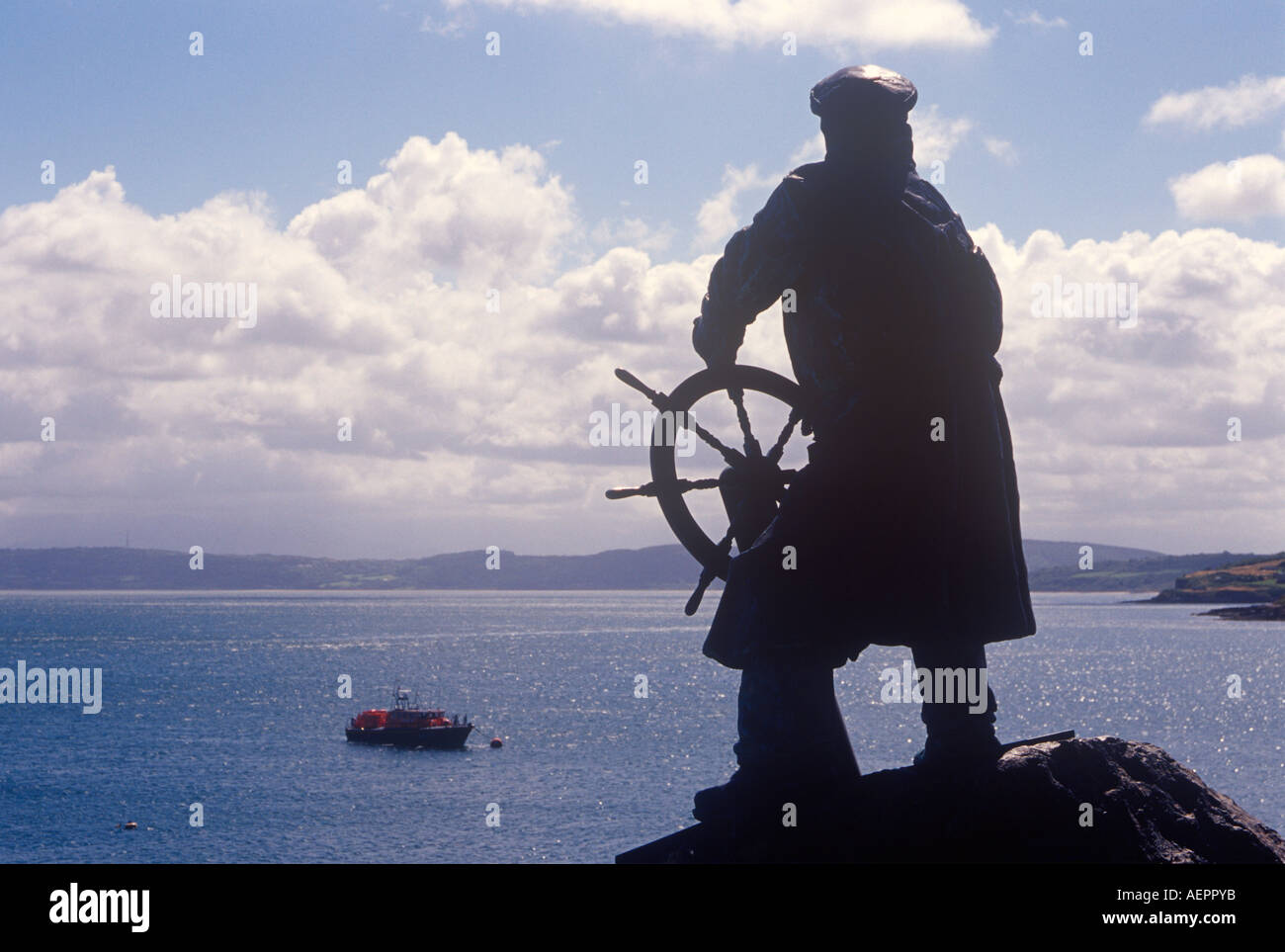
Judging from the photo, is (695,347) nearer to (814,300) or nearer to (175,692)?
(814,300)

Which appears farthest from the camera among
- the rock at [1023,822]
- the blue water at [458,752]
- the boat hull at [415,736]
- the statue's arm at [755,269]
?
the boat hull at [415,736]

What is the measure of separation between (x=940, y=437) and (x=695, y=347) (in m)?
1.24

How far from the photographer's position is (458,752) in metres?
75.4

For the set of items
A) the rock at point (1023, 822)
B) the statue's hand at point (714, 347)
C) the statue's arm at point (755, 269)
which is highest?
the statue's arm at point (755, 269)

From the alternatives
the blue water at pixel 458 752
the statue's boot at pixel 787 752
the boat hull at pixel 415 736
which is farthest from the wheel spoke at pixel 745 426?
the boat hull at pixel 415 736

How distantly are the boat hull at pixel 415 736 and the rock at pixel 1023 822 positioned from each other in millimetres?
72424

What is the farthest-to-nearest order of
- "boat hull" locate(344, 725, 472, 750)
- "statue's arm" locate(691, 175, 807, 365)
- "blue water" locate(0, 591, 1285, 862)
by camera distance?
"boat hull" locate(344, 725, 472, 750) < "blue water" locate(0, 591, 1285, 862) < "statue's arm" locate(691, 175, 807, 365)

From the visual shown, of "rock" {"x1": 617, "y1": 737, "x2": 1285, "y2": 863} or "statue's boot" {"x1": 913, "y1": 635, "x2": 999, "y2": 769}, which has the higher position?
"statue's boot" {"x1": 913, "y1": 635, "x2": 999, "y2": 769}

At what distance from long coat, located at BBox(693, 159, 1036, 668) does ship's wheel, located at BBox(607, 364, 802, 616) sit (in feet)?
0.57

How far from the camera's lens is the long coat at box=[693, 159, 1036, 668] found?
5.81m

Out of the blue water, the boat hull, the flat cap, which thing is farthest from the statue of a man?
the boat hull

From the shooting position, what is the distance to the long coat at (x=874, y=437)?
5.81 meters

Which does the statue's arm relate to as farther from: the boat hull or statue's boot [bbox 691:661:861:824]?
the boat hull

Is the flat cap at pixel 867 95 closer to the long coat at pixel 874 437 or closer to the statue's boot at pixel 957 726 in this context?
the long coat at pixel 874 437
